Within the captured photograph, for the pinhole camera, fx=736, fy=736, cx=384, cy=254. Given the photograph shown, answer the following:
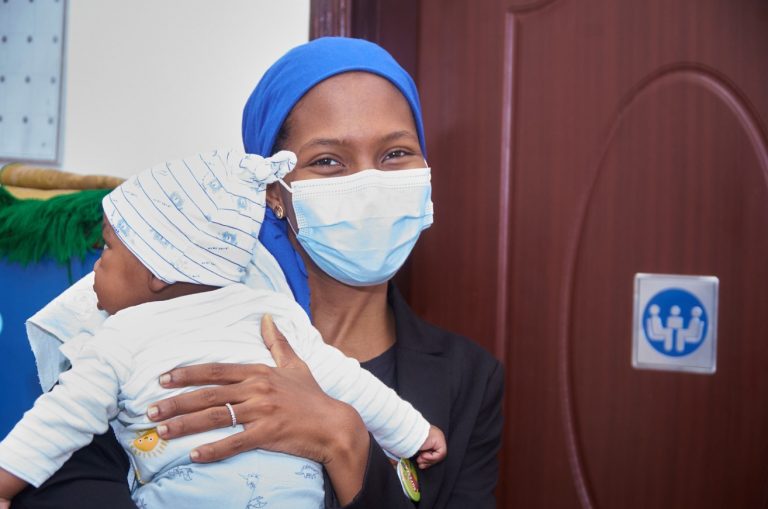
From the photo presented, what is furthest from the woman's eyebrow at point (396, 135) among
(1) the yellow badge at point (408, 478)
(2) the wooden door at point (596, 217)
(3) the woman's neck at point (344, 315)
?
(2) the wooden door at point (596, 217)

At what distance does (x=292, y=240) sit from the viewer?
1289 millimetres

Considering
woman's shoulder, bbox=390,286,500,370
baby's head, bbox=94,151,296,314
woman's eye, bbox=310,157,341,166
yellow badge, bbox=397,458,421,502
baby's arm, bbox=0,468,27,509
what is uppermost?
woman's eye, bbox=310,157,341,166

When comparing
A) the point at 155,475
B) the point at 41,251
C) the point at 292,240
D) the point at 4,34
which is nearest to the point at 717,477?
the point at 292,240

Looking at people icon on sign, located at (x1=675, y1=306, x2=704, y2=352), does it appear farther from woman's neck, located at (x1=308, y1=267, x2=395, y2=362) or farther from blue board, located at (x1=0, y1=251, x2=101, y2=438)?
blue board, located at (x1=0, y1=251, x2=101, y2=438)

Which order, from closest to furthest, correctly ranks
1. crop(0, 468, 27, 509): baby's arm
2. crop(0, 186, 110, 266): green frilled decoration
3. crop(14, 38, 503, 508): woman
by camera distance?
crop(0, 468, 27, 509): baby's arm → crop(14, 38, 503, 508): woman → crop(0, 186, 110, 266): green frilled decoration

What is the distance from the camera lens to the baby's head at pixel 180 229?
104 centimetres

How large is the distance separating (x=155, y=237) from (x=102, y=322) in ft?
0.57

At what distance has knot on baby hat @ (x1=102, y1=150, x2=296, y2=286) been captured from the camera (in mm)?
1035

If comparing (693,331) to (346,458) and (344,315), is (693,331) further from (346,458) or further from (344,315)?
(346,458)

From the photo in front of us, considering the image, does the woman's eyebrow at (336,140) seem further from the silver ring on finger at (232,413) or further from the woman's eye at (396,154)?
the silver ring on finger at (232,413)

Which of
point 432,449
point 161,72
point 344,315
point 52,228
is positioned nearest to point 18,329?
point 52,228

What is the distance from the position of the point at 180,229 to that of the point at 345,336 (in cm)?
40

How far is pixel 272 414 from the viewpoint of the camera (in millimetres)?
998

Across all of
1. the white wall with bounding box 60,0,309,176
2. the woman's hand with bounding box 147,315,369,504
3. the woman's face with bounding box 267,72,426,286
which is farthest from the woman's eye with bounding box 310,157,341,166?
the white wall with bounding box 60,0,309,176
